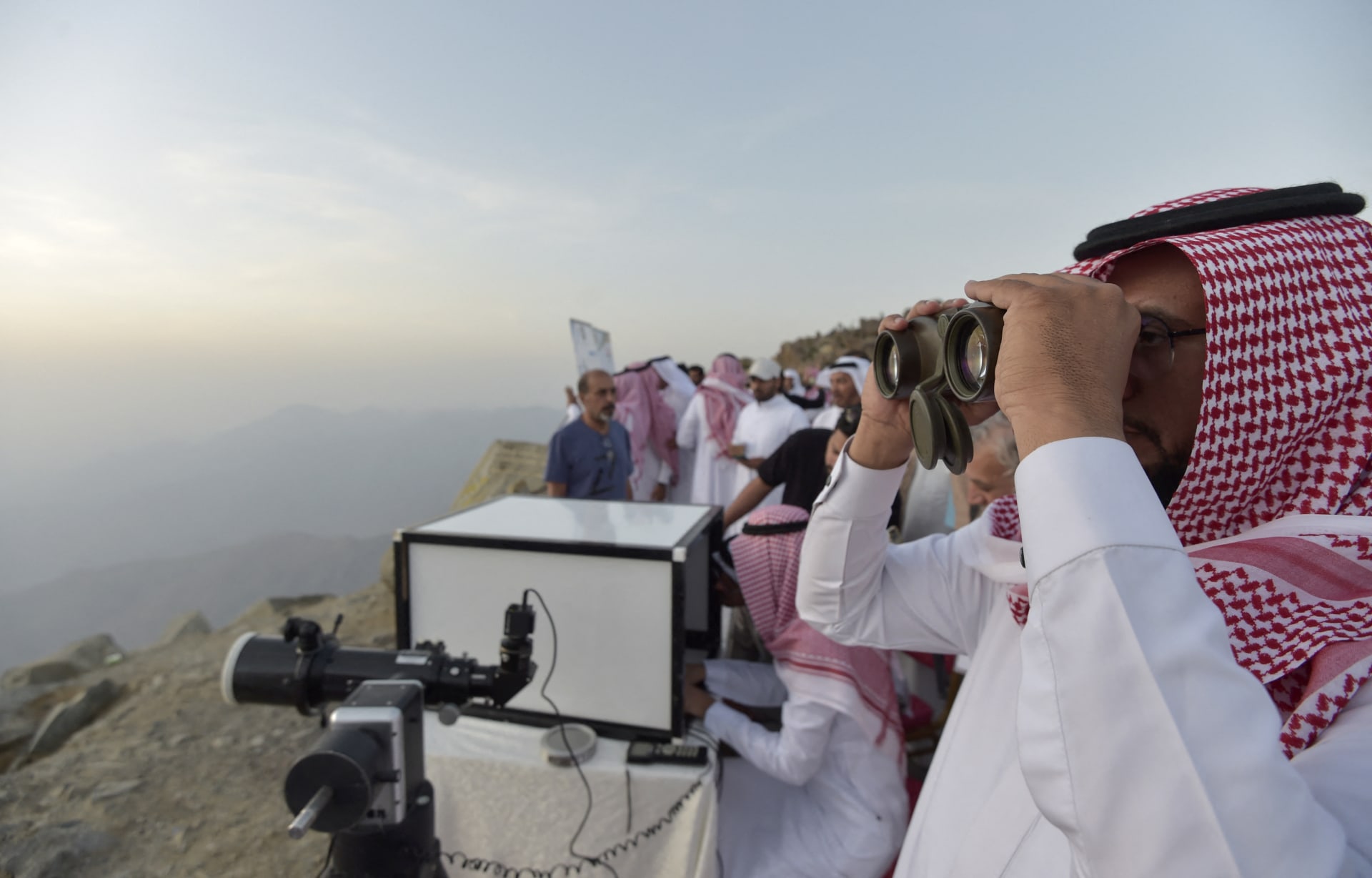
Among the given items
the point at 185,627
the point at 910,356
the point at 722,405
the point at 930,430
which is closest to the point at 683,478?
the point at 722,405

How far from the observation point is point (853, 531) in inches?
54.8

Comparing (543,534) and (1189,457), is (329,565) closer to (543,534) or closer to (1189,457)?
(543,534)

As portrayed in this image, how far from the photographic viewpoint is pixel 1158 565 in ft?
2.14

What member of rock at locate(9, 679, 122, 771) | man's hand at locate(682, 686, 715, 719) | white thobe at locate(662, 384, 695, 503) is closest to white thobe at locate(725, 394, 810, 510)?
white thobe at locate(662, 384, 695, 503)

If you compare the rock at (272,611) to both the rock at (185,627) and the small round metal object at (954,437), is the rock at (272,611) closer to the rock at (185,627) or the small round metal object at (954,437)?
the rock at (185,627)

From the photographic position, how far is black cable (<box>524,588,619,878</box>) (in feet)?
6.46

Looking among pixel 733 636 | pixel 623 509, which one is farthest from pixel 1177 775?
pixel 733 636

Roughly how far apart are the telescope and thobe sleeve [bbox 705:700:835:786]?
77cm

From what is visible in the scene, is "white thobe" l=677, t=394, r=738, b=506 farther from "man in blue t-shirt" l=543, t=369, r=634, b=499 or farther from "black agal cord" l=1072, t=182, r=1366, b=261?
"black agal cord" l=1072, t=182, r=1366, b=261

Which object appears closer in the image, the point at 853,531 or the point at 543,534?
the point at 853,531

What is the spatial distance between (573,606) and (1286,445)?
1727mm

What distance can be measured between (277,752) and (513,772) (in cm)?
275

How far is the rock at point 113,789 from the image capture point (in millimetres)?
3438

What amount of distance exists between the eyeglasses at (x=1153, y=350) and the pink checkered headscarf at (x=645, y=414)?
5.50 metres
